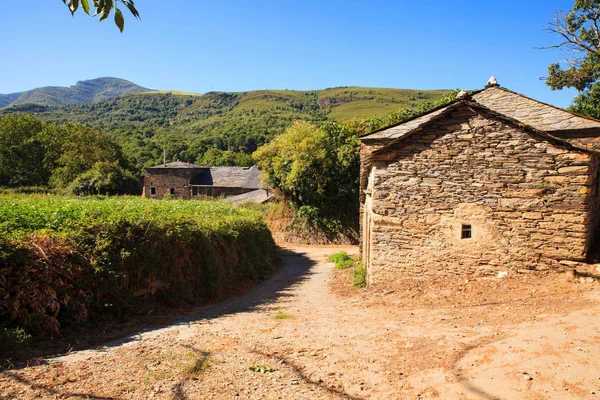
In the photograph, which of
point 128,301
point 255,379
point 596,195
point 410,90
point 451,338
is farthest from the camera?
point 410,90

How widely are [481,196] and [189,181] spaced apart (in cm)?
4250

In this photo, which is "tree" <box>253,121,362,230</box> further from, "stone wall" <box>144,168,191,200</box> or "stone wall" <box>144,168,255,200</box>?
"stone wall" <box>144,168,191,200</box>

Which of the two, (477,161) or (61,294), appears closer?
(61,294)

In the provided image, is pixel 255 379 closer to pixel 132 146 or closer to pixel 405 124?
pixel 405 124

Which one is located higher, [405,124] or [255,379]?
[405,124]

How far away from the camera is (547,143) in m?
8.48

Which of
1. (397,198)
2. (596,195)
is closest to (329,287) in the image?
(397,198)

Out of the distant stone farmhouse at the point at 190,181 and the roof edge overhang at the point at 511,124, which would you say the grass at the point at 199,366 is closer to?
the roof edge overhang at the point at 511,124

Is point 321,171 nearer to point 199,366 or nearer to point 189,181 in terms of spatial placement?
point 199,366

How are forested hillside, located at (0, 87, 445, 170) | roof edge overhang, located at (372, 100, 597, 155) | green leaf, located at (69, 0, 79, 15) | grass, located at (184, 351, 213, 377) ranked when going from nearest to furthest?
green leaf, located at (69, 0, 79, 15), grass, located at (184, 351, 213, 377), roof edge overhang, located at (372, 100, 597, 155), forested hillside, located at (0, 87, 445, 170)

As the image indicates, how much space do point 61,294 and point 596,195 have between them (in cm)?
1189

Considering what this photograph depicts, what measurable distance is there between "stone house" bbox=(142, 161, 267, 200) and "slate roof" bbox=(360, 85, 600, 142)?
114 ft

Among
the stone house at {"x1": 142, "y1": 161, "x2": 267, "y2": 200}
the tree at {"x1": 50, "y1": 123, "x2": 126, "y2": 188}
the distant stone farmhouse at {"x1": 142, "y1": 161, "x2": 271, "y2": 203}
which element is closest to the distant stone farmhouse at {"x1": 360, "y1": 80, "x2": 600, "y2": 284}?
the distant stone farmhouse at {"x1": 142, "y1": 161, "x2": 271, "y2": 203}

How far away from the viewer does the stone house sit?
153 ft
